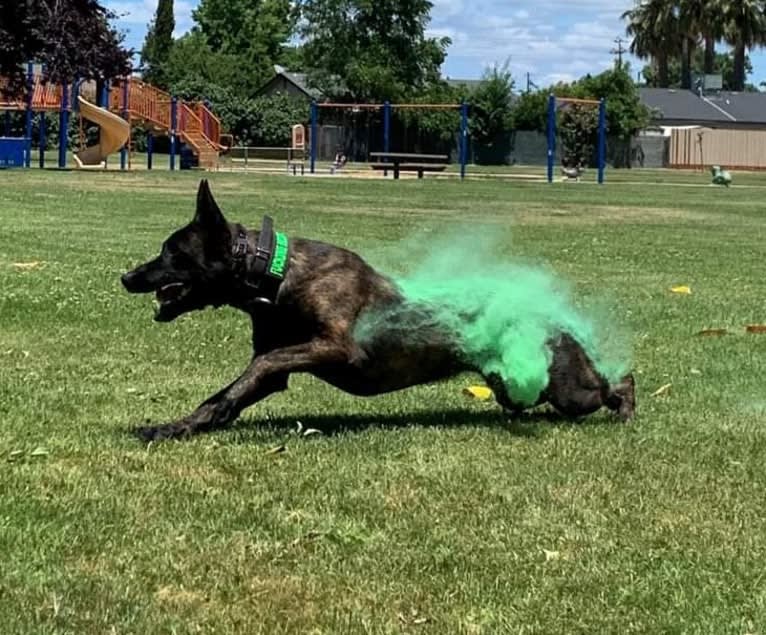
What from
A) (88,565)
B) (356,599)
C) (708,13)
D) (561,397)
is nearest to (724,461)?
(561,397)

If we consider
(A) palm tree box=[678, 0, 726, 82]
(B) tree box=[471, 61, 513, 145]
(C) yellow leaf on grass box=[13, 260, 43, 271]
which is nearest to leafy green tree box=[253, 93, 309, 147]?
(B) tree box=[471, 61, 513, 145]

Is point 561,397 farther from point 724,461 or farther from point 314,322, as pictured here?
point 314,322

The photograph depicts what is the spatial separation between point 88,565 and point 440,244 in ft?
10.1

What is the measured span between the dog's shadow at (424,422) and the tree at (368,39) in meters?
75.5

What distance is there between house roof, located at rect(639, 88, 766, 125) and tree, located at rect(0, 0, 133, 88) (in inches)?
2134

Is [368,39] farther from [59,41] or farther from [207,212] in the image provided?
[207,212]

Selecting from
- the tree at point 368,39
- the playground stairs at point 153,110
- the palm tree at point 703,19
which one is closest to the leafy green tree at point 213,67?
the tree at point 368,39

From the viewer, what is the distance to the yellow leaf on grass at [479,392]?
265 inches

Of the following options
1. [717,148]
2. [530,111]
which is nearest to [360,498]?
[530,111]

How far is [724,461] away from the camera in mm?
5312

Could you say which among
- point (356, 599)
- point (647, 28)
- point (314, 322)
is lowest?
point (356, 599)

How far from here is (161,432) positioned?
5.48 m

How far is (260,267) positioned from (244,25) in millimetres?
112625

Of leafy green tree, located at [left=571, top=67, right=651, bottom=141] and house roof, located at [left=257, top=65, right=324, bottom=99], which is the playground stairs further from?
house roof, located at [left=257, top=65, right=324, bottom=99]
